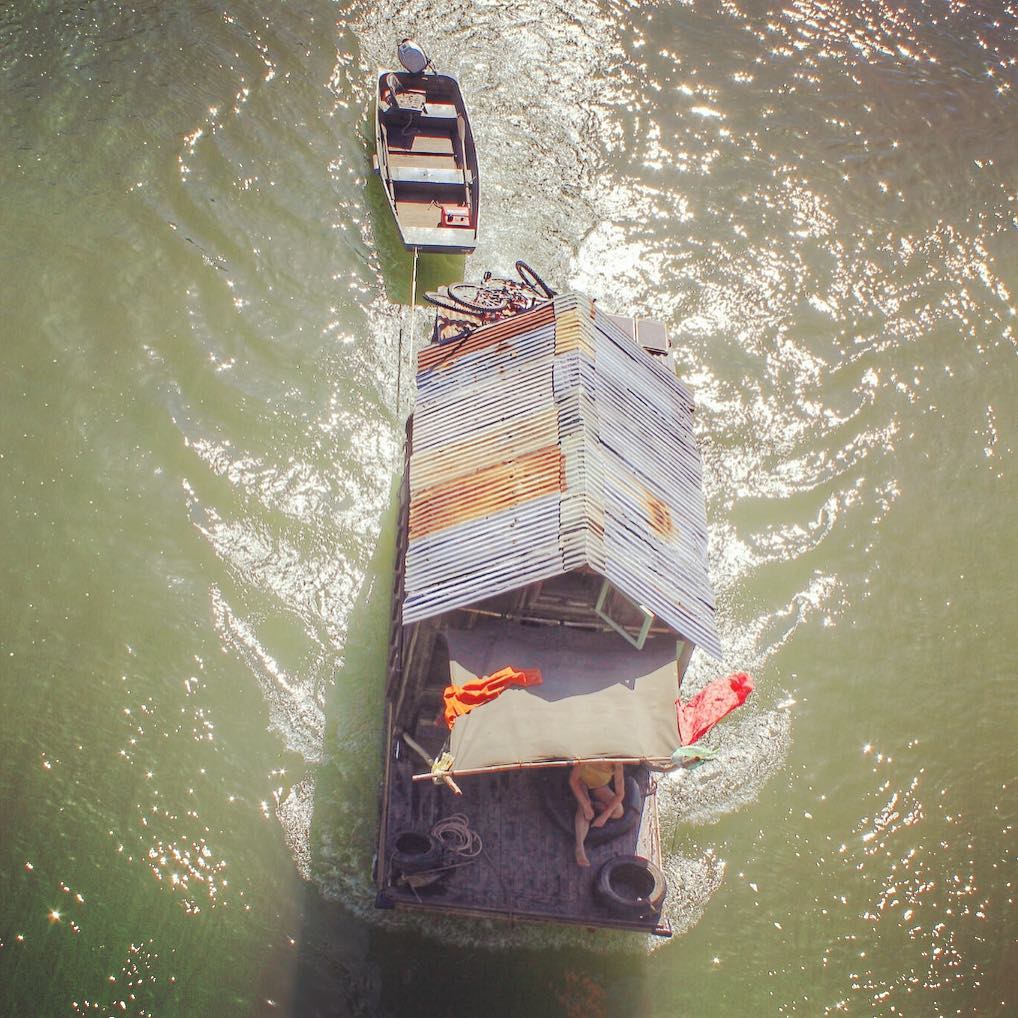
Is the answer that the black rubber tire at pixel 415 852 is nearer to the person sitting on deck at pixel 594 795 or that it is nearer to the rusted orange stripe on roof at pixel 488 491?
the person sitting on deck at pixel 594 795

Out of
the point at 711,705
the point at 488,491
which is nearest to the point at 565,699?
the point at 711,705

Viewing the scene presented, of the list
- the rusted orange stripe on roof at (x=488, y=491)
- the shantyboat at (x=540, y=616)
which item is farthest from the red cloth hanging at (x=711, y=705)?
the rusted orange stripe on roof at (x=488, y=491)

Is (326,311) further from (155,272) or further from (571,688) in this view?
(571,688)

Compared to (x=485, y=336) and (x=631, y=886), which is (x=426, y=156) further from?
(x=631, y=886)

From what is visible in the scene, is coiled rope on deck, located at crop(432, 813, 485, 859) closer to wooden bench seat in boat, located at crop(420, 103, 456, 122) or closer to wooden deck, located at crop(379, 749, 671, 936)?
wooden deck, located at crop(379, 749, 671, 936)

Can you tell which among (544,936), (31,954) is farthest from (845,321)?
(31,954)

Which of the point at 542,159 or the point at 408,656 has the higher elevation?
the point at 542,159

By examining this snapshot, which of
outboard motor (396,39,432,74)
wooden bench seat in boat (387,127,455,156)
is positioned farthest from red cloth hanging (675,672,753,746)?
outboard motor (396,39,432,74)
